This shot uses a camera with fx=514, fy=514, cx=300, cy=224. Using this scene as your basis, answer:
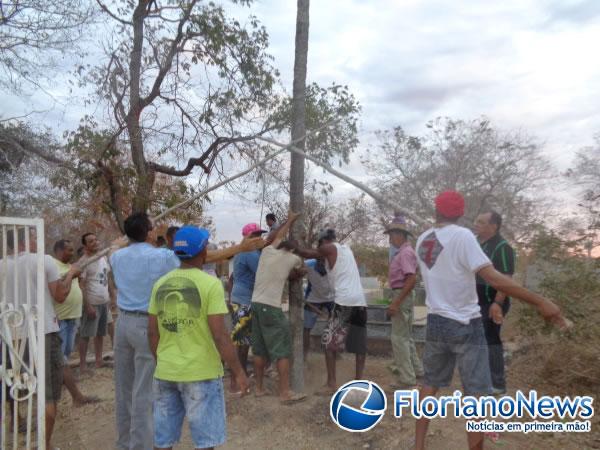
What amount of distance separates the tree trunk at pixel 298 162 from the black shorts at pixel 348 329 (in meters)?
0.34

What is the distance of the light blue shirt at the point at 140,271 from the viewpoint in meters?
3.87

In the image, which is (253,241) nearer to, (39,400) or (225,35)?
(39,400)

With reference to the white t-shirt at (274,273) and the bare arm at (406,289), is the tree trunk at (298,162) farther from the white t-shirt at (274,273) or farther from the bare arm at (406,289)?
the bare arm at (406,289)

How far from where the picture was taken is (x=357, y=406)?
15.8 feet

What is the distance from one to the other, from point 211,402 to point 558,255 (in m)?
4.35

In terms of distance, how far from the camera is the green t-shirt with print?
3031mm

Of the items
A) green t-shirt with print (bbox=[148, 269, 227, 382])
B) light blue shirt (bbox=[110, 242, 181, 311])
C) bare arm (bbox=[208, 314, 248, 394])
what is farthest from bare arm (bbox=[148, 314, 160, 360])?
light blue shirt (bbox=[110, 242, 181, 311])

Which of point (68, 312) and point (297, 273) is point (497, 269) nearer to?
point (297, 273)

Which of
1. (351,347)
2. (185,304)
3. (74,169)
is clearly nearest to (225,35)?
(74,169)

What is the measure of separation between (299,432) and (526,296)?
2.39 meters

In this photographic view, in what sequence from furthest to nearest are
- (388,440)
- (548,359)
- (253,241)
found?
(548,359) < (253,241) < (388,440)

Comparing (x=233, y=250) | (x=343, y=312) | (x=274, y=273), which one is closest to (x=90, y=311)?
(x=274, y=273)

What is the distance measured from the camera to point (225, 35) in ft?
22.0

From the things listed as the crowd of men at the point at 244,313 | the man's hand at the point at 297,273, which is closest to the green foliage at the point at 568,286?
the crowd of men at the point at 244,313
